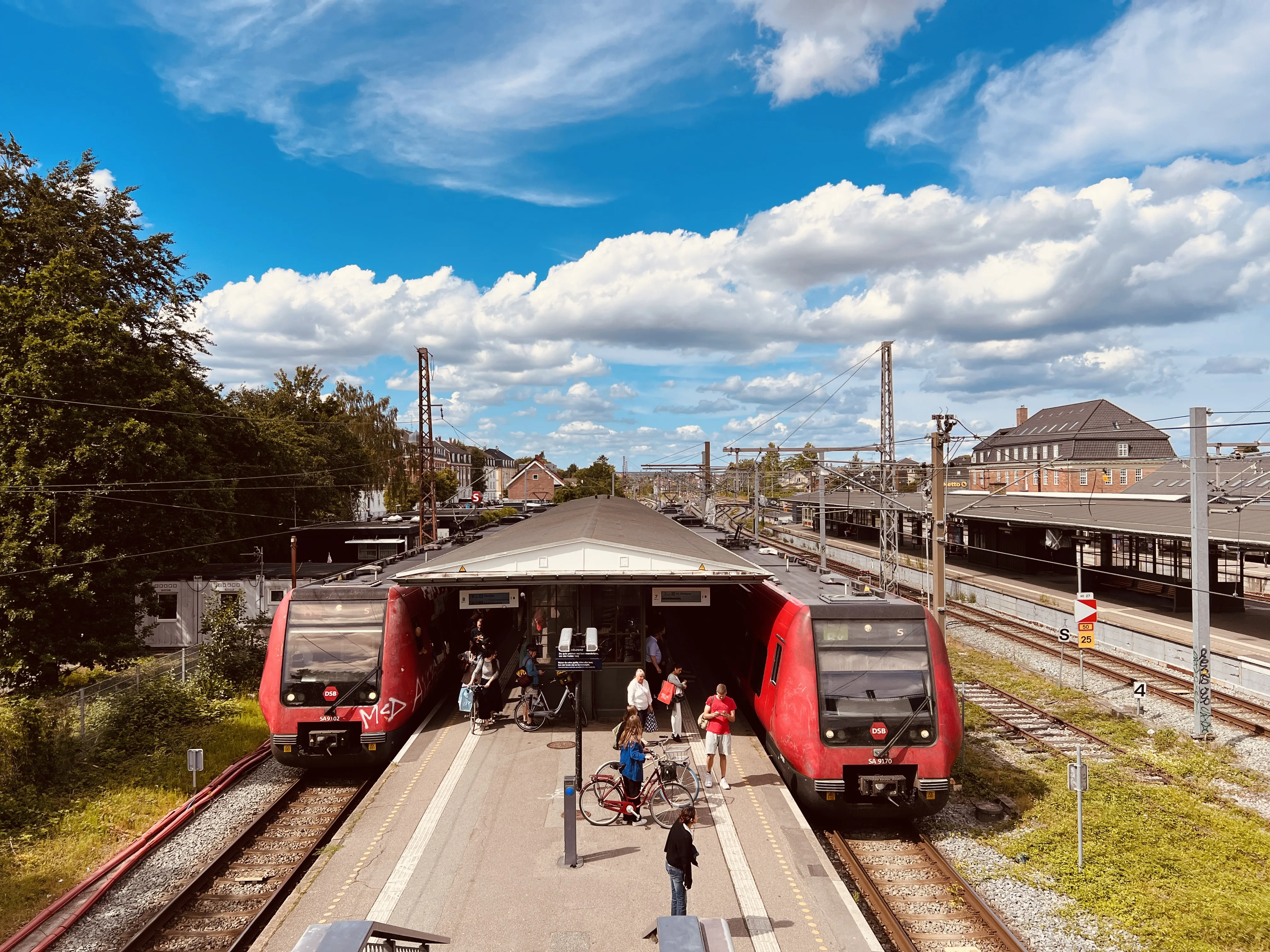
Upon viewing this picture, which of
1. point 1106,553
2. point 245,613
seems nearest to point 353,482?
point 245,613

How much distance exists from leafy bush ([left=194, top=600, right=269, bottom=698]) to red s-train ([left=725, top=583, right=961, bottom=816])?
13.6 meters

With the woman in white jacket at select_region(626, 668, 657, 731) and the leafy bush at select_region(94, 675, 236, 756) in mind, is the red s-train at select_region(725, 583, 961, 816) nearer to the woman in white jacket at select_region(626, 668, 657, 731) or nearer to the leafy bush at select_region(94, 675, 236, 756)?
the woman in white jacket at select_region(626, 668, 657, 731)

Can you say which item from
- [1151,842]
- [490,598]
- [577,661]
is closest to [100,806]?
[490,598]

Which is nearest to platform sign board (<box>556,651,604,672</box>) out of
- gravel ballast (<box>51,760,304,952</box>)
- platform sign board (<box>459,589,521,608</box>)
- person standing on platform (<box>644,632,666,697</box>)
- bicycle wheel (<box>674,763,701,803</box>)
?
platform sign board (<box>459,589,521,608</box>)

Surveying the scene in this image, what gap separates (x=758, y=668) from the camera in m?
13.4

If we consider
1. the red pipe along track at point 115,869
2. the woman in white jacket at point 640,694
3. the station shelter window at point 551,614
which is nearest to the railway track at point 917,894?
the woman in white jacket at point 640,694

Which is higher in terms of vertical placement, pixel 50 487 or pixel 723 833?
pixel 50 487

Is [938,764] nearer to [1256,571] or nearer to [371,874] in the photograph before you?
[371,874]

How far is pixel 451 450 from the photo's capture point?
110 metres

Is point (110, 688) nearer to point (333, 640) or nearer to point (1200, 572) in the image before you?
point (333, 640)

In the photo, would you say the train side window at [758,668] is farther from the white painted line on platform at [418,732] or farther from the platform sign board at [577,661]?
the white painted line on platform at [418,732]

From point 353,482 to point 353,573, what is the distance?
119 ft

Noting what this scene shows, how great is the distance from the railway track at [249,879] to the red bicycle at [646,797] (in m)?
3.66

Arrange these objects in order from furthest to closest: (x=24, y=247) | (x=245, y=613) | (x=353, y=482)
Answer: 1. (x=353, y=482)
2. (x=245, y=613)
3. (x=24, y=247)
